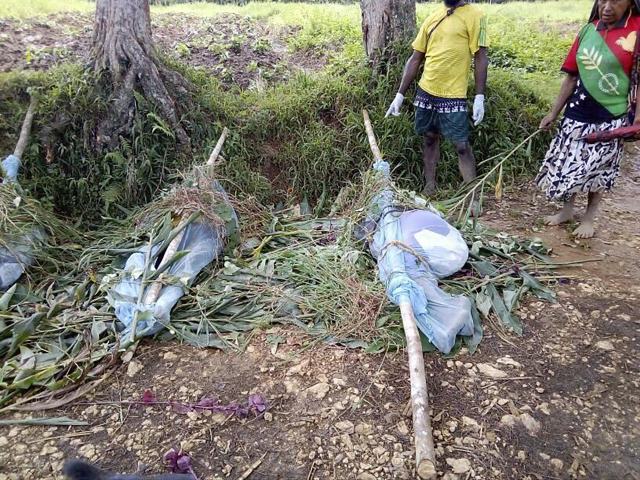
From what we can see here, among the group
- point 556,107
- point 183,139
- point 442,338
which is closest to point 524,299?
point 442,338

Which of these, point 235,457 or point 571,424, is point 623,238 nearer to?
point 571,424

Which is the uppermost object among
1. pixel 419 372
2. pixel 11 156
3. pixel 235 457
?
pixel 11 156

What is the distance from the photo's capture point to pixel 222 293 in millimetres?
2908

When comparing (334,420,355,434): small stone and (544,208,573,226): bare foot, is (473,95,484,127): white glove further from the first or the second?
(334,420,355,434): small stone

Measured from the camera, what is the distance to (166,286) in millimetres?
2814

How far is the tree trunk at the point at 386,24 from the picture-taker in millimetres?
4684

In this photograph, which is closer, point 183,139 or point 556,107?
point 556,107

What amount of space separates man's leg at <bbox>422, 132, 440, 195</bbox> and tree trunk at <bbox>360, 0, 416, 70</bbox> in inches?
39.7

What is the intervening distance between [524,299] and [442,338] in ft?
2.33

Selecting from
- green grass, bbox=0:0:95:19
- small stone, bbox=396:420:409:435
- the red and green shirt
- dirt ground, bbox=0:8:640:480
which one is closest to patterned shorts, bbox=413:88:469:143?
the red and green shirt

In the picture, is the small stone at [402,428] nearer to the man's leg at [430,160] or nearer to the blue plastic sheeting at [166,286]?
the blue plastic sheeting at [166,286]

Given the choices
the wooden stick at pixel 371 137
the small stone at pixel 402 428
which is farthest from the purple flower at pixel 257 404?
the wooden stick at pixel 371 137

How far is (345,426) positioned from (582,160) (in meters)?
2.37

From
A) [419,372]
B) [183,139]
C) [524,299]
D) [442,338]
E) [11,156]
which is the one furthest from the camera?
[183,139]
